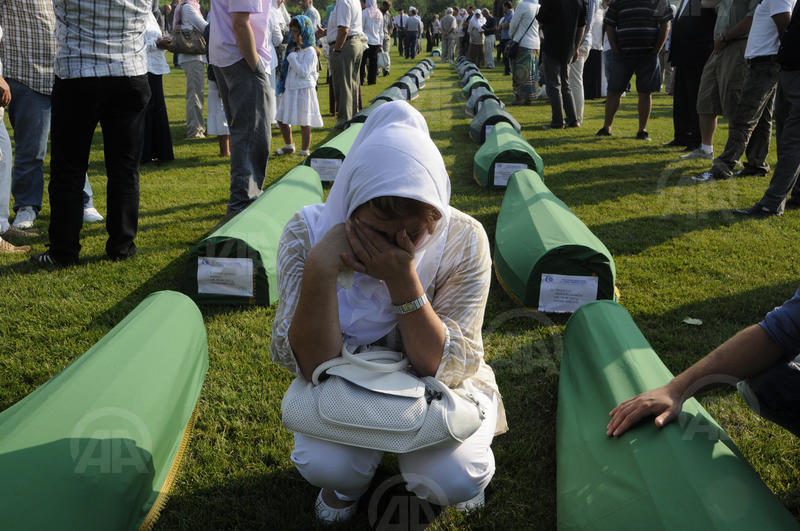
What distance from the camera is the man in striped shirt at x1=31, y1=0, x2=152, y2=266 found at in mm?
3262

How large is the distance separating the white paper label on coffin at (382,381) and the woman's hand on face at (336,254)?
0.97ft

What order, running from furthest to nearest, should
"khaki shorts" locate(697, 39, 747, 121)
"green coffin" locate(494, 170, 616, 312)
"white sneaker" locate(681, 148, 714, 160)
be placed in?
"white sneaker" locate(681, 148, 714, 160) → "khaki shorts" locate(697, 39, 747, 121) → "green coffin" locate(494, 170, 616, 312)

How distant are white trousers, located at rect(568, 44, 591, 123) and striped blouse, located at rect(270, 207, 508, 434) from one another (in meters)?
8.04

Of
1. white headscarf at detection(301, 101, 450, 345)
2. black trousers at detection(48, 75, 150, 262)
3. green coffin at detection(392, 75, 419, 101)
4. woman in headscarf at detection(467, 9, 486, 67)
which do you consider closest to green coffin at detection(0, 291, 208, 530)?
white headscarf at detection(301, 101, 450, 345)

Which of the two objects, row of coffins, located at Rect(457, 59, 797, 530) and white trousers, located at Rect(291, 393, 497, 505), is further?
white trousers, located at Rect(291, 393, 497, 505)

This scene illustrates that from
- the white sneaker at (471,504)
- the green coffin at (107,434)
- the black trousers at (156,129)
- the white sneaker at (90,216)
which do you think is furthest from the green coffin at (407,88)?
the white sneaker at (471,504)

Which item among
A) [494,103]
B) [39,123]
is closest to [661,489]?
[39,123]

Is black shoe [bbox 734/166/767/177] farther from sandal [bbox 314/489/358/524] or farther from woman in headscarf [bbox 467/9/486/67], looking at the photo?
woman in headscarf [bbox 467/9/486/67]

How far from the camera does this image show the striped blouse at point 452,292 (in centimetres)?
169

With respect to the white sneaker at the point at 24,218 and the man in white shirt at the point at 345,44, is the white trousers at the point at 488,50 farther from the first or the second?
the white sneaker at the point at 24,218

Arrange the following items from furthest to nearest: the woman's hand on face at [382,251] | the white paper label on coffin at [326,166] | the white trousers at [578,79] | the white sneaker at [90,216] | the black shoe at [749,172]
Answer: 1. the white trousers at [578,79]
2. the black shoe at [749,172]
3. the white paper label on coffin at [326,166]
4. the white sneaker at [90,216]
5. the woman's hand on face at [382,251]

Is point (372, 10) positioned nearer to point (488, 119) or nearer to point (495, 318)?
point (488, 119)

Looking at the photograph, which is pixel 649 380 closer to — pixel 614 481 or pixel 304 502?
pixel 614 481

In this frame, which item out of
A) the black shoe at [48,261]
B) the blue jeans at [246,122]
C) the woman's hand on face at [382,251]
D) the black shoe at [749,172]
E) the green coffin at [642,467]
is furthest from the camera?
the black shoe at [749,172]
